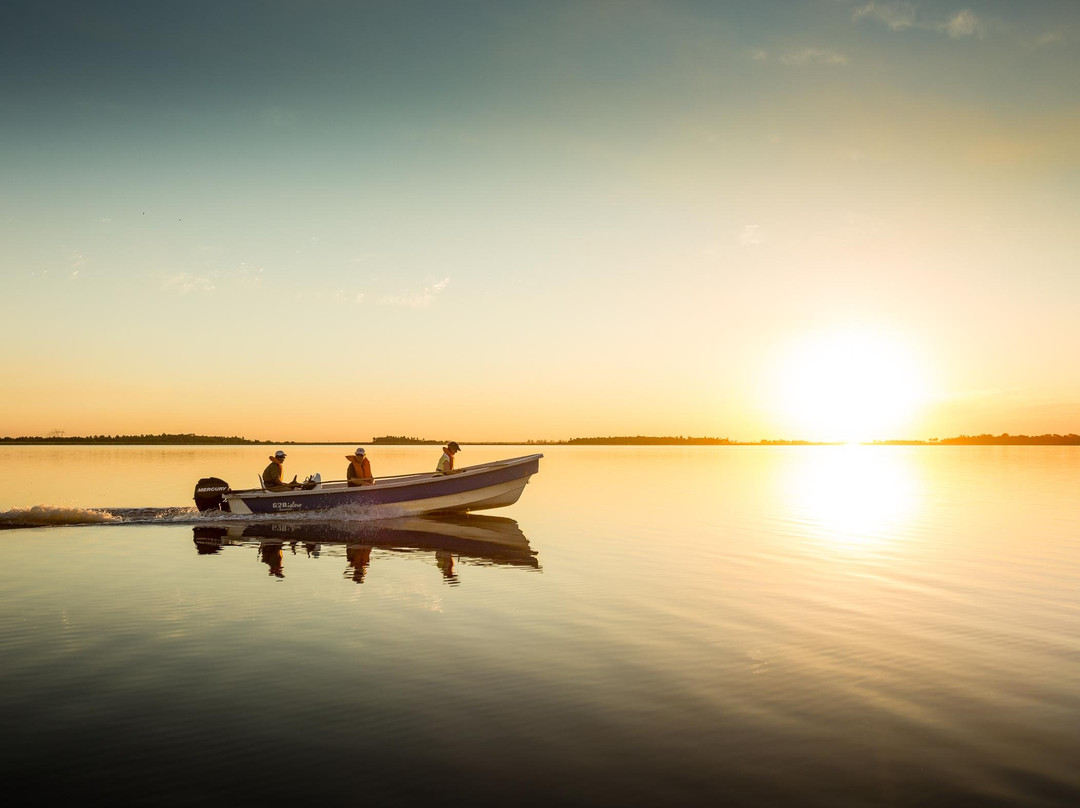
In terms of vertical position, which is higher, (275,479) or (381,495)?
(275,479)

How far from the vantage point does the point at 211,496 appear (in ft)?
104

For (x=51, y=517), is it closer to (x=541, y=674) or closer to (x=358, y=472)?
(x=358, y=472)

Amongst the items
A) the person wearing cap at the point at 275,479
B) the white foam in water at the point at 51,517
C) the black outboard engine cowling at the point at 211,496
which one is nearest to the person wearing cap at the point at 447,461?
the person wearing cap at the point at 275,479

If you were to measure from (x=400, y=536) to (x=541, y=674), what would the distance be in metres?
17.1

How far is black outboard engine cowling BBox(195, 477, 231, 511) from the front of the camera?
31797mm

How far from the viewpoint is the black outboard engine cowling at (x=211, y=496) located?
31.8 m

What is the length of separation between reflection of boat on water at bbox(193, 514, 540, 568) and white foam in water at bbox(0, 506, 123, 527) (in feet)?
13.6

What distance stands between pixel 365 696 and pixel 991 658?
30.9 feet

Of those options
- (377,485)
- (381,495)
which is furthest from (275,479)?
(381,495)

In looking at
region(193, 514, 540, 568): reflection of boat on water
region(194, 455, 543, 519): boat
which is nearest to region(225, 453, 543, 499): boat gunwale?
region(194, 455, 543, 519): boat

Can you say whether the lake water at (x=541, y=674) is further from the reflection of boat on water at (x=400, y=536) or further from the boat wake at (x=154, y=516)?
the boat wake at (x=154, y=516)

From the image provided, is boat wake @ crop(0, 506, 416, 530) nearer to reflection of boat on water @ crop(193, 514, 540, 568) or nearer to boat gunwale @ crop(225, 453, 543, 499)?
reflection of boat on water @ crop(193, 514, 540, 568)

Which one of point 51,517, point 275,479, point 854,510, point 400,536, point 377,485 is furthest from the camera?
point 854,510

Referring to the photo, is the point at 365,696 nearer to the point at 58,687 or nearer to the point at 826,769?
the point at 58,687
